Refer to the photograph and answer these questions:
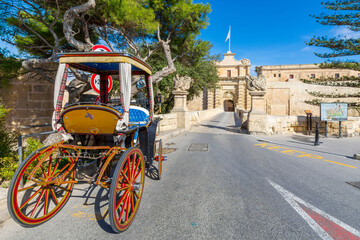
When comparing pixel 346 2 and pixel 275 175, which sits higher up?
pixel 346 2

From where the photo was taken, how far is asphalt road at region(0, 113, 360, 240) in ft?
6.94

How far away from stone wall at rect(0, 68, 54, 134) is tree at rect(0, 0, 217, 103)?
0.67 meters

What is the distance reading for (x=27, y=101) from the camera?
6.91 meters

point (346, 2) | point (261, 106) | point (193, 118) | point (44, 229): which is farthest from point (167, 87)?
point (44, 229)

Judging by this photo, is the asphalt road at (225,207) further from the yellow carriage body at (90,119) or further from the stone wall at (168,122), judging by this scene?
the stone wall at (168,122)

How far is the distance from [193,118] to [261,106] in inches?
262

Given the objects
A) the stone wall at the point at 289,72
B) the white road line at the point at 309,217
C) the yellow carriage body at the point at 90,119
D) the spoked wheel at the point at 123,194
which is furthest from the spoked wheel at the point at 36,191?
the stone wall at the point at 289,72

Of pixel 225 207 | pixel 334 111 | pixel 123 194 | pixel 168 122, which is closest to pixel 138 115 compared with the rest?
pixel 123 194

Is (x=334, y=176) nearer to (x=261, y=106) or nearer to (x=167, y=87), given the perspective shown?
(x=261, y=106)

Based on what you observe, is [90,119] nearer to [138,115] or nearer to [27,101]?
[138,115]

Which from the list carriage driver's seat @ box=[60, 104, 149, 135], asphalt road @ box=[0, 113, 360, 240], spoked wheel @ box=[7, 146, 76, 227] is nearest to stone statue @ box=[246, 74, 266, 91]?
asphalt road @ box=[0, 113, 360, 240]

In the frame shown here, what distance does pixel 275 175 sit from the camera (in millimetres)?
4027

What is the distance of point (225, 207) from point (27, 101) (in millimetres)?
8021

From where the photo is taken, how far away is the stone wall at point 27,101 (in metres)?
6.55
